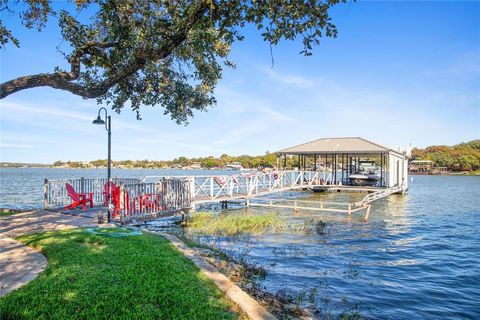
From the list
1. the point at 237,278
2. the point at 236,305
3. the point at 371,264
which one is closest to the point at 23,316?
the point at 236,305

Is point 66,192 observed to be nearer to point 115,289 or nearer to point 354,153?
point 115,289

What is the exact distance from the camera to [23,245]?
289 inches

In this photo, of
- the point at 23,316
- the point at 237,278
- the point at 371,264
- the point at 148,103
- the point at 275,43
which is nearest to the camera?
the point at 23,316

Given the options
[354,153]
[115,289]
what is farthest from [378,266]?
[354,153]

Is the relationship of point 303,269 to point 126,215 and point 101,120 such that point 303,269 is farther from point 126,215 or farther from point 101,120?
point 101,120

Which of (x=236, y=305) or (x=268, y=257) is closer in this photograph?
(x=236, y=305)

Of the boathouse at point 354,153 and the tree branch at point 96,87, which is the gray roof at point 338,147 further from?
the tree branch at point 96,87

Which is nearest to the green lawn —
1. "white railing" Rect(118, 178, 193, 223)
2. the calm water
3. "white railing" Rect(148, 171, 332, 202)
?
"white railing" Rect(118, 178, 193, 223)

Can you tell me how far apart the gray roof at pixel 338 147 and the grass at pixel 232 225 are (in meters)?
17.0

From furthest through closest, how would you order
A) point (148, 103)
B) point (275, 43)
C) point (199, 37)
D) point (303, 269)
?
point (148, 103) → point (303, 269) → point (199, 37) → point (275, 43)

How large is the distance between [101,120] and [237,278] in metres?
7.59

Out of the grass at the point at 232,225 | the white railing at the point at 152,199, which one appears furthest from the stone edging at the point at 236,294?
the grass at the point at 232,225

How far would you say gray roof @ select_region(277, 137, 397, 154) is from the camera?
96.2ft

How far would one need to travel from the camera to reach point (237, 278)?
22.6 feet
